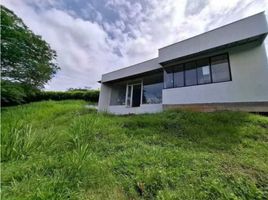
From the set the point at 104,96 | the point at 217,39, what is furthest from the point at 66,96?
the point at 217,39

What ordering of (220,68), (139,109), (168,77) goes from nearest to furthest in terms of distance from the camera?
(220,68)
(168,77)
(139,109)

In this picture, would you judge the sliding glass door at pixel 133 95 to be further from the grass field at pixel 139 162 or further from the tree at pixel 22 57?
the tree at pixel 22 57

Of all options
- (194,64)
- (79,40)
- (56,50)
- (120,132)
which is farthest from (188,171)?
(56,50)

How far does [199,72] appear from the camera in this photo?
320 inches

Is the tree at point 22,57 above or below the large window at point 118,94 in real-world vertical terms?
above

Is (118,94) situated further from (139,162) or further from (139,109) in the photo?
(139,162)

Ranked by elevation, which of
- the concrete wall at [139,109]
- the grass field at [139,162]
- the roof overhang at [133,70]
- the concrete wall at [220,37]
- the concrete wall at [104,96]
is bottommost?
the grass field at [139,162]

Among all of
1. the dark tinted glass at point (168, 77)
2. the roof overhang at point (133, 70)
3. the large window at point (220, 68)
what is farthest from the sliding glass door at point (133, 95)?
the large window at point (220, 68)

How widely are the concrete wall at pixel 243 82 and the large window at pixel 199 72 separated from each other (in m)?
0.28

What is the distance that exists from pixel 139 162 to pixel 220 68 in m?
6.20

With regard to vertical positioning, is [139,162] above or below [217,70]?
below

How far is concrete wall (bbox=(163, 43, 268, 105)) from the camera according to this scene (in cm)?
640

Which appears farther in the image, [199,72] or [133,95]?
[133,95]

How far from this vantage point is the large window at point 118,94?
42.1 ft
